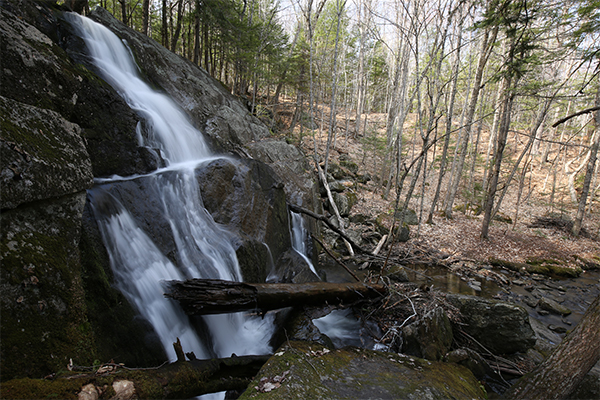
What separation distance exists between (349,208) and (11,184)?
1276 cm

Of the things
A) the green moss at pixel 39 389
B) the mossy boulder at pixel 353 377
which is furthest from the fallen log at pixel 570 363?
the green moss at pixel 39 389

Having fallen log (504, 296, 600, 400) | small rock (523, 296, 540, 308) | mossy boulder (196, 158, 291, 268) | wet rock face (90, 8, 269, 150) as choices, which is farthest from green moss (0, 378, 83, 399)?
small rock (523, 296, 540, 308)

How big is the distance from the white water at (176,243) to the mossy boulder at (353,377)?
131 cm

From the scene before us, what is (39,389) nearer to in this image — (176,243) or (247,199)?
(176,243)

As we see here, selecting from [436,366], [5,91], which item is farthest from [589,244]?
[5,91]

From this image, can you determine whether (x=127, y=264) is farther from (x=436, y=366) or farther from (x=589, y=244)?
(x=589, y=244)

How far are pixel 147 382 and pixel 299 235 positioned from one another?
6.32m

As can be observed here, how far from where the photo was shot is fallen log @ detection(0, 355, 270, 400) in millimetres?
1918

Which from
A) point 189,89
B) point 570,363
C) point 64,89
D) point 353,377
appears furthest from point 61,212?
point 189,89

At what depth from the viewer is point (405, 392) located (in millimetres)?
3096

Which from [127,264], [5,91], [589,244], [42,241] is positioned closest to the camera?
[42,241]

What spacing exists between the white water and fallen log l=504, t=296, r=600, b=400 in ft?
12.3

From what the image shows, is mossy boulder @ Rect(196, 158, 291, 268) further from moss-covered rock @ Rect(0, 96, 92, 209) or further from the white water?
moss-covered rock @ Rect(0, 96, 92, 209)

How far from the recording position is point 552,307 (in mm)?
7836
